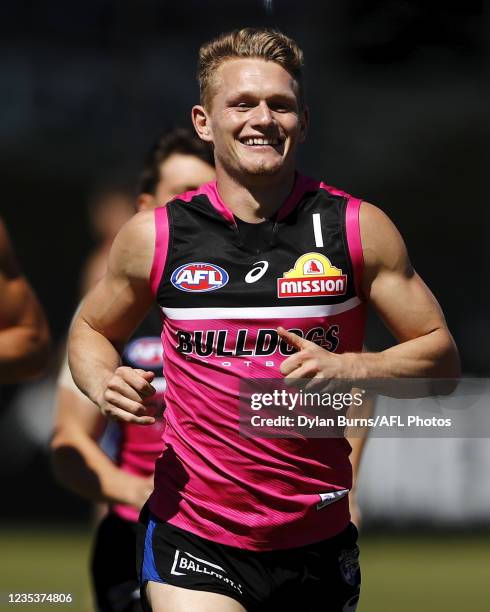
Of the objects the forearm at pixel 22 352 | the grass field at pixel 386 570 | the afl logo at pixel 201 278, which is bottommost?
the grass field at pixel 386 570

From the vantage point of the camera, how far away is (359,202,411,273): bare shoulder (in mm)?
3625

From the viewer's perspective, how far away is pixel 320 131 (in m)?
11.7

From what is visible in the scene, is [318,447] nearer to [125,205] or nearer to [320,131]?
[125,205]

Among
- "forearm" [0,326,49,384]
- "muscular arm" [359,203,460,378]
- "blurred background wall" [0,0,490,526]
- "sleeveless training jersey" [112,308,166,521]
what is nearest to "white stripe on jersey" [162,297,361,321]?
"muscular arm" [359,203,460,378]

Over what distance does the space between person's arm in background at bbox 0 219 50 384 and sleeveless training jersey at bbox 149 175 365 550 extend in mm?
1013

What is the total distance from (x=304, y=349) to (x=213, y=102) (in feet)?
3.00

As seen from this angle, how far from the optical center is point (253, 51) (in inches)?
150

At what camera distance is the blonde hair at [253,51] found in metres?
3.79

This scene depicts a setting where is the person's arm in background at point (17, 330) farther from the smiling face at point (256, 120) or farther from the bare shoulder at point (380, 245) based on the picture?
the bare shoulder at point (380, 245)

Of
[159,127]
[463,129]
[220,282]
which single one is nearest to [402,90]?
[463,129]

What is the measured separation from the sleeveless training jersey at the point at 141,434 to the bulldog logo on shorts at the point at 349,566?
1.38 meters

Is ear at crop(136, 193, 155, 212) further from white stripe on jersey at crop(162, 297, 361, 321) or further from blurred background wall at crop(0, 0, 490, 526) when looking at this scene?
blurred background wall at crop(0, 0, 490, 526)

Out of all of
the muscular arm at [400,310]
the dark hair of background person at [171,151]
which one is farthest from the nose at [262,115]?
the dark hair of background person at [171,151]

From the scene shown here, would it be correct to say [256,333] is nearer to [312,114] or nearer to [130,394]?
[130,394]
